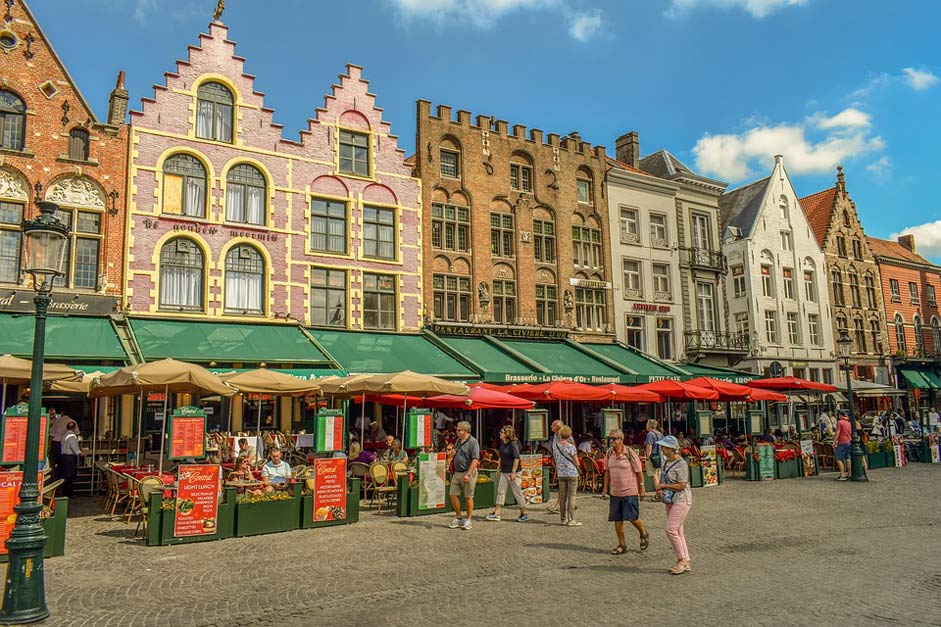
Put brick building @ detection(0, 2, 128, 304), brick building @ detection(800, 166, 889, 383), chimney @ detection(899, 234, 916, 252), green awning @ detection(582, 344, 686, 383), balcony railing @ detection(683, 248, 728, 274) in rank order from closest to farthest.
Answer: brick building @ detection(0, 2, 128, 304)
green awning @ detection(582, 344, 686, 383)
balcony railing @ detection(683, 248, 728, 274)
brick building @ detection(800, 166, 889, 383)
chimney @ detection(899, 234, 916, 252)

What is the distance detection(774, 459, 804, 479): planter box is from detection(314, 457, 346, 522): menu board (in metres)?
12.9

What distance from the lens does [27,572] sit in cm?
678

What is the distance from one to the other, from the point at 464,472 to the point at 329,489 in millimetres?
2349

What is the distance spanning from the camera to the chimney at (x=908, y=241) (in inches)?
1917

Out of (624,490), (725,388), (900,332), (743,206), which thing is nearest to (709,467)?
(725,388)

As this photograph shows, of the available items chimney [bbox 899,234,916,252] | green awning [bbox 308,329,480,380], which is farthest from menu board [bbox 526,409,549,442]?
chimney [bbox 899,234,916,252]

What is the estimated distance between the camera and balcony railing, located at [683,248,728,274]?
31672 mm

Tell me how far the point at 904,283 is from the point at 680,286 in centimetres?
2114

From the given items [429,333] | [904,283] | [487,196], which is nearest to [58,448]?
[429,333]

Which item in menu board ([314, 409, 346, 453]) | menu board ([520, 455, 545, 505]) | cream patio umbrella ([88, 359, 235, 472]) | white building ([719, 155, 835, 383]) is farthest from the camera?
white building ([719, 155, 835, 383])

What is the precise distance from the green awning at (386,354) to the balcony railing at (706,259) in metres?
14.5

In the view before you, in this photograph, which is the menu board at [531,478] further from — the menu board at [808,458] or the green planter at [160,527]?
the menu board at [808,458]

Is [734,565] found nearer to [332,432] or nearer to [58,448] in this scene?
[332,432]

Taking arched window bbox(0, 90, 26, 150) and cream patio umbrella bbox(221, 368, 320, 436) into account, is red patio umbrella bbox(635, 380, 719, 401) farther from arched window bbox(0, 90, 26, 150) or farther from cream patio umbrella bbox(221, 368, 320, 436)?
arched window bbox(0, 90, 26, 150)
